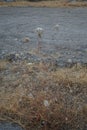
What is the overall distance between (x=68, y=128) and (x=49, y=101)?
43 cm

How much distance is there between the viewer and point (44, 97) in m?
4.03

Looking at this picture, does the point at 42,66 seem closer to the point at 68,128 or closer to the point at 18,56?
the point at 18,56

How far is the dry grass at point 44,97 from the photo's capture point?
148 inches

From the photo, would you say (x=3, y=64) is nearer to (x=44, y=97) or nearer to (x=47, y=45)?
(x=44, y=97)

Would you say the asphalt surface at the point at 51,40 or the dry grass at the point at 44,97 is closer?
the dry grass at the point at 44,97

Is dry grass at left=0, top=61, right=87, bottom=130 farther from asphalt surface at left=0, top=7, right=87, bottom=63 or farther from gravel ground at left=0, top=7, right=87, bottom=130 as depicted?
asphalt surface at left=0, top=7, right=87, bottom=63

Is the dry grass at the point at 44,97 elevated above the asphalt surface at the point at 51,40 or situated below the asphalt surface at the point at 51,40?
above

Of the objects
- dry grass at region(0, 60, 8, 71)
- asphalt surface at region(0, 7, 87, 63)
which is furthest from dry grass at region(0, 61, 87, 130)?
asphalt surface at region(0, 7, 87, 63)

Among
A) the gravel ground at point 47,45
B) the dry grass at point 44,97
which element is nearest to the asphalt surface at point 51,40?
the gravel ground at point 47,45

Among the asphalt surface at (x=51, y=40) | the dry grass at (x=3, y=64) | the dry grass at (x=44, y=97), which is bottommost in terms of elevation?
the asphalt surface at (x=51, y=40)

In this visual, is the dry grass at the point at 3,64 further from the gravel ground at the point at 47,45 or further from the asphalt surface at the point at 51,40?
the asphalt surface at the point at 51,40

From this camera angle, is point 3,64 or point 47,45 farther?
point 47,45

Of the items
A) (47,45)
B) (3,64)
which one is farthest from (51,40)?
(3,64)

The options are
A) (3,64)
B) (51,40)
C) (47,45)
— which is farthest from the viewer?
(51,40)
